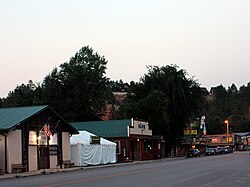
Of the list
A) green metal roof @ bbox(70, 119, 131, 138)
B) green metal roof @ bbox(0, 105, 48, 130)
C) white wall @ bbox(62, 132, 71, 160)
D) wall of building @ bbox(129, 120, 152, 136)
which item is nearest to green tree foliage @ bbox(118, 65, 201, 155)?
wall of building @ bbox(129, 120, 152, 136)

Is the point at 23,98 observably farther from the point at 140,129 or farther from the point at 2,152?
the point at 2,152

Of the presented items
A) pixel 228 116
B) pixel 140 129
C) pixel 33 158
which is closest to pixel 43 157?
pixel 33 158

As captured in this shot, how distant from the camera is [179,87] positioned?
3098 inches

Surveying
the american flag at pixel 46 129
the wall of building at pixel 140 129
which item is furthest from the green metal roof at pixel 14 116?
the wall of building at pixel 140 129

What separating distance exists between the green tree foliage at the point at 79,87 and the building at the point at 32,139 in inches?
1749

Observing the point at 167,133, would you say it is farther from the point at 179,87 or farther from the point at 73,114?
the point at 73,114

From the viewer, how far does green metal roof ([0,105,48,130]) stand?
3762 cm

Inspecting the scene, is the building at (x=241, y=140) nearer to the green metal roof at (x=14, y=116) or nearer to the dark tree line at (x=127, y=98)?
the dark tree line at (x=127, y=98)

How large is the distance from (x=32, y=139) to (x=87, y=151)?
932 centimetres

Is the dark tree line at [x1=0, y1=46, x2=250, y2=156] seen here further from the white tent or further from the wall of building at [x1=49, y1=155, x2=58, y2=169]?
the wall of building at [x1=49, y1=155, x2=58, y2=169]

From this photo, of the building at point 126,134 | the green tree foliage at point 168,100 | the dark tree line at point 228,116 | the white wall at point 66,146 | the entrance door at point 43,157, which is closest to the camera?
the entrance door at point 43,157

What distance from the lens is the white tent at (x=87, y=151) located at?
4841 centimetres

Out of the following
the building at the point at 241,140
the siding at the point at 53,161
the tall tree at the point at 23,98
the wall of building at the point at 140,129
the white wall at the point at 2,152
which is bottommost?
the building at the point at 241,140

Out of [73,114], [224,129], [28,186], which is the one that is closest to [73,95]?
[73,114]
